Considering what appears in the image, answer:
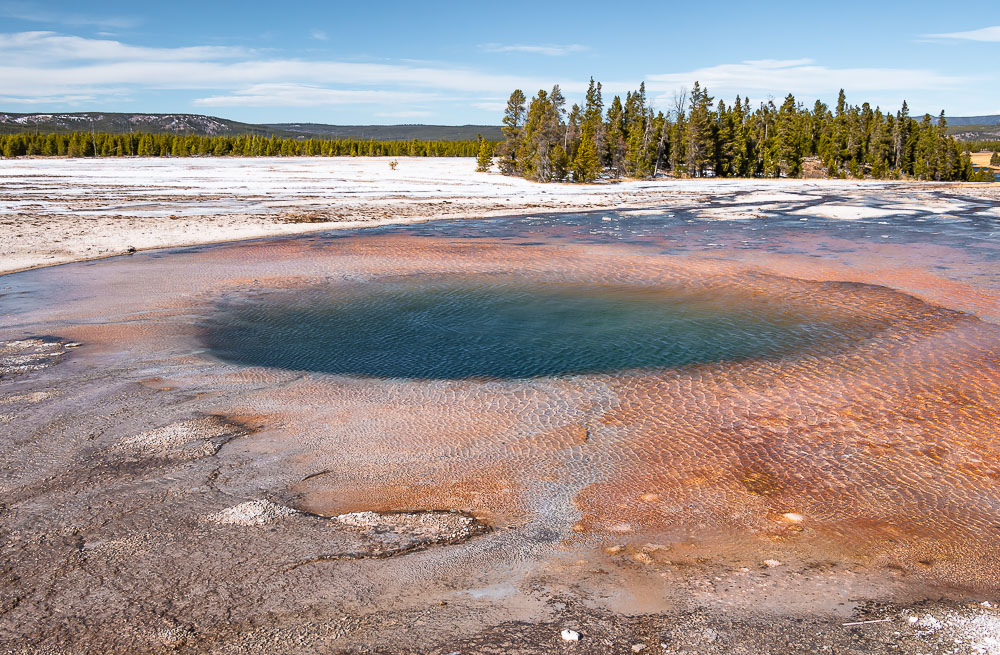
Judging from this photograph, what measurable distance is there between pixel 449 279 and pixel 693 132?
61.4 m

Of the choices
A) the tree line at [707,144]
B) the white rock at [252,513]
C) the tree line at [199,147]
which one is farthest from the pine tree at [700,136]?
the white rock at [252,513]

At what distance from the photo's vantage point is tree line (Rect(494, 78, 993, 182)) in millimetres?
62594

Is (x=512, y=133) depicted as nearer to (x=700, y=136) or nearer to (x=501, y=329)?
(x=700, y=136)

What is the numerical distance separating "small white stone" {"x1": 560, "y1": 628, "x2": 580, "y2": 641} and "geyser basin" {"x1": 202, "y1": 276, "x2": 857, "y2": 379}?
5.17 meters

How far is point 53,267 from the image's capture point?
1647cm

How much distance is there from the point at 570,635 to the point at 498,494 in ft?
6.27

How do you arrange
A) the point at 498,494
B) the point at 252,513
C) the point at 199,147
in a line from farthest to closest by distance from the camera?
the point at 199,147 < the point at 498,494 < the point at 252,513

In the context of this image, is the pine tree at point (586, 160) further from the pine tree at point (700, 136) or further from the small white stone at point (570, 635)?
the small white stone at point (570, 635)

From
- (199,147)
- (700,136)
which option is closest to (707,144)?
(700,136)

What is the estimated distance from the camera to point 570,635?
396cm

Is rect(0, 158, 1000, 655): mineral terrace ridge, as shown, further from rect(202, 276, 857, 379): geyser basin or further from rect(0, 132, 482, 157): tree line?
rect(0, 132, 482, 157): tree line

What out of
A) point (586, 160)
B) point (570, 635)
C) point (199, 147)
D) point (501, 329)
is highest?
point (199, 147)

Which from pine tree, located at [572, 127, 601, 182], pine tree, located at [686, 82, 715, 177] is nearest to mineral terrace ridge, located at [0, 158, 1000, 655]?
pine tree, located at [572, 127, 601, 182]

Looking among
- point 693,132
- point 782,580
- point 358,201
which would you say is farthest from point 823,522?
point 693,132
